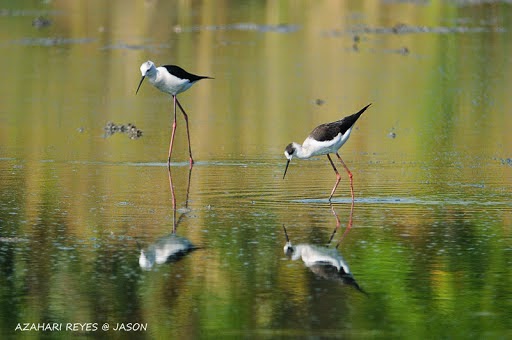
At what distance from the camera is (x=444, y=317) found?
8500 millimetres

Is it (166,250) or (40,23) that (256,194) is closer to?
(166,250)

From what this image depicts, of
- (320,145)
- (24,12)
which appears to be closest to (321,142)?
(320,145)

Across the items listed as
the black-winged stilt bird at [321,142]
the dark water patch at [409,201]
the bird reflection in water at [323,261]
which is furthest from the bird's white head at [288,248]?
the black-winged stilt bird at [321,142]

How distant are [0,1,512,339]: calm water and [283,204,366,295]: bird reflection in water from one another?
50mm

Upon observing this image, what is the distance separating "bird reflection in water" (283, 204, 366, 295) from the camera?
31.4 ft

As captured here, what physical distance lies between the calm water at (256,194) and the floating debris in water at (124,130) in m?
0.14

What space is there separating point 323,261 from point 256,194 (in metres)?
3.57

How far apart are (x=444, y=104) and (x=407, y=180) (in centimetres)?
739

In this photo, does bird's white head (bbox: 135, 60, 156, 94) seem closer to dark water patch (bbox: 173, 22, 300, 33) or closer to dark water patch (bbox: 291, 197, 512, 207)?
dark water patch (bbox: 291, 197, 512, 207)

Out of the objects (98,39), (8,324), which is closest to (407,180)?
(8,324)

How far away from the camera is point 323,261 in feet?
33.3

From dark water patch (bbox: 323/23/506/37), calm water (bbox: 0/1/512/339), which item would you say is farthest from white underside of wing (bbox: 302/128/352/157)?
dark water patch (bbox: 323/23/506/37)

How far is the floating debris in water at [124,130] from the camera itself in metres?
18.5

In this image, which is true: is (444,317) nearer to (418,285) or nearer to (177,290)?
(418,285)
